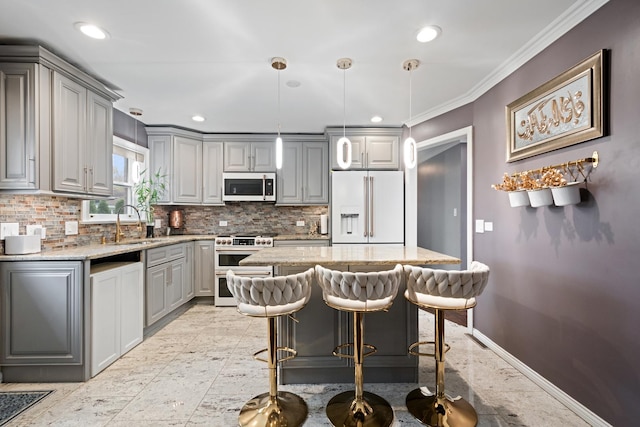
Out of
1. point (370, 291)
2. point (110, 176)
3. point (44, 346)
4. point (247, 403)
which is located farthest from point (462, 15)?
point (44, 346)

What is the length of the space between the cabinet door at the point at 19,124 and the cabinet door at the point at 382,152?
3415mm

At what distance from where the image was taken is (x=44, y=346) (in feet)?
7.03

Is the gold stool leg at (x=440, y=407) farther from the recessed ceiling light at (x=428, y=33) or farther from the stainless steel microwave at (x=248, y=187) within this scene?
the stainless steel microwave at (x=248, y=187)

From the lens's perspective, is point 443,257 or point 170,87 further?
point 170,87

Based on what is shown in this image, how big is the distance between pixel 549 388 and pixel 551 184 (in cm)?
140

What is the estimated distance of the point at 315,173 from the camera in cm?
443

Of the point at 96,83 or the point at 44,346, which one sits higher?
the point at 96,83

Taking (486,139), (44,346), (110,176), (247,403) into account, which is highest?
(486,139)

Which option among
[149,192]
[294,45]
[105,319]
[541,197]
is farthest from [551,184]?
[149,192]

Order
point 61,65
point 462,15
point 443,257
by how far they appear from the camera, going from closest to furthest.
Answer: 1. point 462,15
2. point 443,257
3. point 61,65

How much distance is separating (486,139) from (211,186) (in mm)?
3607

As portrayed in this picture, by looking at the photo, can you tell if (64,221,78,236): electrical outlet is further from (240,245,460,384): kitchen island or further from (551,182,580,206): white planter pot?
(551,182,580,206): white planter pot

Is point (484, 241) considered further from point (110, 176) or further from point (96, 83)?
point (96, 83)

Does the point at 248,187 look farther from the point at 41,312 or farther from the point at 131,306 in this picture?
the point at 41,312
